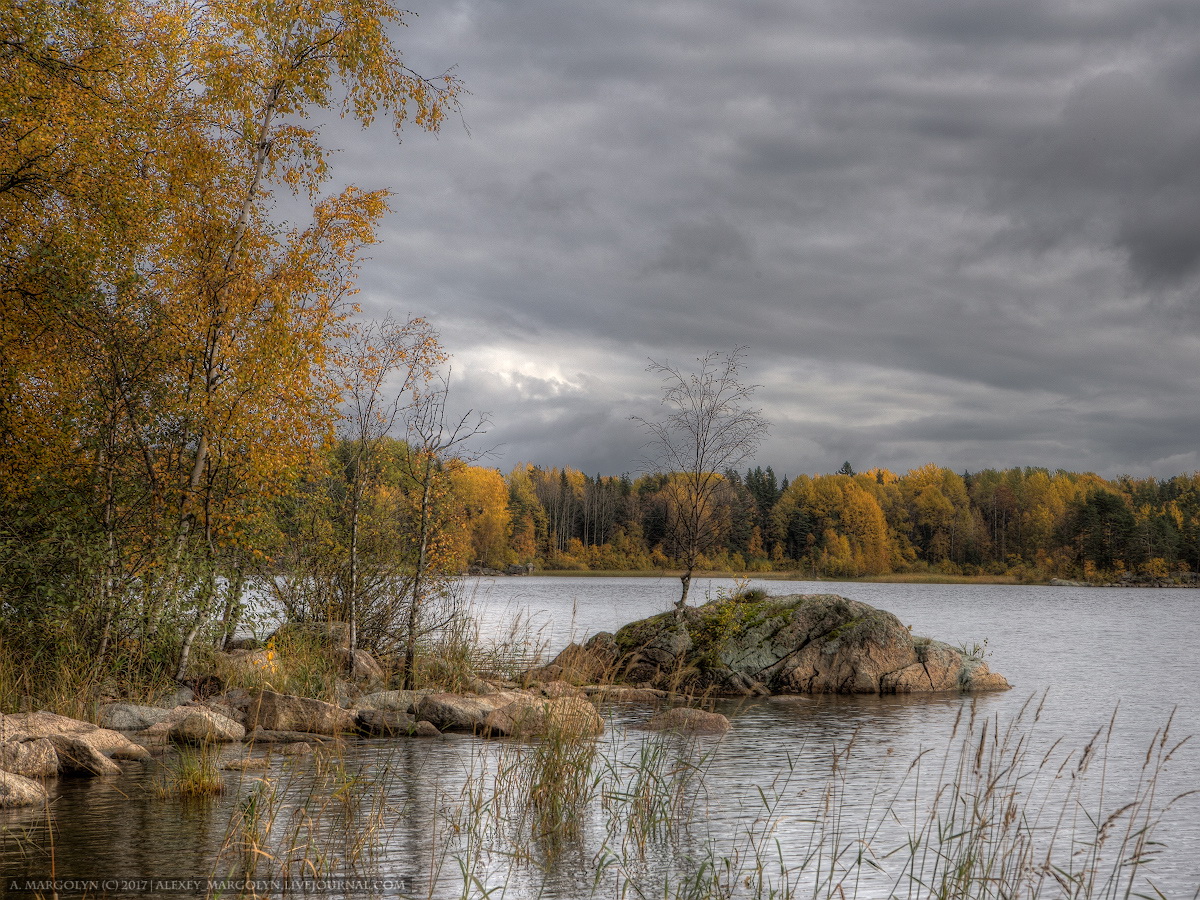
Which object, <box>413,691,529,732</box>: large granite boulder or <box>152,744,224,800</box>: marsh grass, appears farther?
<box>413,691,529,732</box>: large granite boulder

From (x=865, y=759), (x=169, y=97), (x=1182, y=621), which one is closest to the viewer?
(x=865, y=759)

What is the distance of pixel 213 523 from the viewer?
50.0 ft

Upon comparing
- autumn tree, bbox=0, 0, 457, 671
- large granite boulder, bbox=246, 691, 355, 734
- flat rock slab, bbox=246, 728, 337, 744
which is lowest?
flat rock slab, bbox=246, 728, 337, 744

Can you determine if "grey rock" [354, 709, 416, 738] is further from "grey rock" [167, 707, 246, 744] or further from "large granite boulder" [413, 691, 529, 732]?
"grey rock" [167, 707, 246, 744]

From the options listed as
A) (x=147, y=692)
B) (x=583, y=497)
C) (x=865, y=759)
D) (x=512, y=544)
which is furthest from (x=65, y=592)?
(x=583, y=497)

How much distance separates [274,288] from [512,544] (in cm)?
8882

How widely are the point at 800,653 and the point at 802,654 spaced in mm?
51

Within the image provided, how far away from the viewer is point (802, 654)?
69.5ft

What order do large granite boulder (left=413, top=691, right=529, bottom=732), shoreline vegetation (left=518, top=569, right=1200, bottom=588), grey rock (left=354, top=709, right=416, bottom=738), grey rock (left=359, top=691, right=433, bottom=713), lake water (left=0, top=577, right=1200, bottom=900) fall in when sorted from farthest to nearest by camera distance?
shoreline vegetation (left=518, top=569, right=1200, bottom=588), grey rock (left=359, top=691, right=433, bottom=713), large granite boulder (left=413, top=691, right=529, bottom=732), grey rock (left=354, top=709, right=416, bottom=738), lake water (left=0, top=577, right=1200, bottom=900)

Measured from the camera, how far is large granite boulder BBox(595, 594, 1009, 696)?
20.9 m

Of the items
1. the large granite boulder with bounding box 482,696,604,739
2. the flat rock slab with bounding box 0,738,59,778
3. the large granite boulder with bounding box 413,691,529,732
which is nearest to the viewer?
the large granite boulder with bounding box 482,696,604,739

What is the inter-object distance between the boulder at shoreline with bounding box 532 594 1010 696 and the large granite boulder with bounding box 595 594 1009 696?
2 cm

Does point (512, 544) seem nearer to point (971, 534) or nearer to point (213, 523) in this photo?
point (971, 534)

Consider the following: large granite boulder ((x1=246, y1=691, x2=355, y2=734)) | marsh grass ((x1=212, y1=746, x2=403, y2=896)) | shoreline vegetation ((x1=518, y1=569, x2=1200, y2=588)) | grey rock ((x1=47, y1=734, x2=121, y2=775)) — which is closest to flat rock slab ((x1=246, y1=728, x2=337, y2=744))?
large granite boulder ((x1=246, y1=691, x2=355, y2=734))
